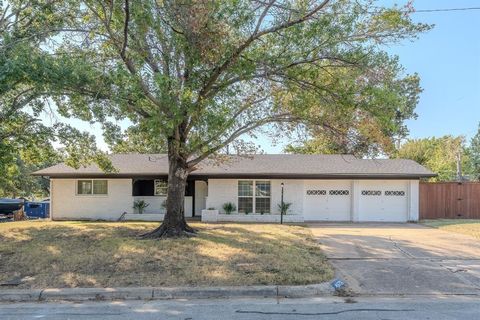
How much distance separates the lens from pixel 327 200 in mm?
20969

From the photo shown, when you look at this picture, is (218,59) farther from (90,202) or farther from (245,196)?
(90,202)

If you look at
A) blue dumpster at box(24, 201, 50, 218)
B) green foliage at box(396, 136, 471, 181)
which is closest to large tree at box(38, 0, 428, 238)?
blue dumpster at box(24, 201, 50, 218)

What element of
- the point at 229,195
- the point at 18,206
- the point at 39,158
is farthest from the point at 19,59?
the point at 18,206

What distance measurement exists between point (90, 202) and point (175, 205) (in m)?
10.8

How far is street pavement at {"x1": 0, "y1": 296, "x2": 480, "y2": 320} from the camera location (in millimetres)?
6117

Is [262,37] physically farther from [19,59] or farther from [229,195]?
[229,195]

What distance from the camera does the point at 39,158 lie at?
56.6 feet

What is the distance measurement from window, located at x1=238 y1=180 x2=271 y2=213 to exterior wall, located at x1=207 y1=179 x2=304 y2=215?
0.22m

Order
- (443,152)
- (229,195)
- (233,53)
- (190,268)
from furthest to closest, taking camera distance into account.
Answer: (443,152)
(229,195)
(233,53)
(190,268)

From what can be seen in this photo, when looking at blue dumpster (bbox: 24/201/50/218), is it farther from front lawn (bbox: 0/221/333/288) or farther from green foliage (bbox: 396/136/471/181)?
green foliage (bbox: 396/136/471/181)

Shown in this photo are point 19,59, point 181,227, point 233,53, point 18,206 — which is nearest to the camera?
point 19,59

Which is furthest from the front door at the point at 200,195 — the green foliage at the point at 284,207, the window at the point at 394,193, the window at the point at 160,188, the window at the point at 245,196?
the window at the point at 394,193

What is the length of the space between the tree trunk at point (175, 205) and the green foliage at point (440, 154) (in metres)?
26.8

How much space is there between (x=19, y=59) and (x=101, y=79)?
5.90ft
